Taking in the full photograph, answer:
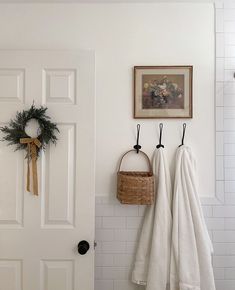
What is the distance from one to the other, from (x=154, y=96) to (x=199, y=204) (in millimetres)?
696

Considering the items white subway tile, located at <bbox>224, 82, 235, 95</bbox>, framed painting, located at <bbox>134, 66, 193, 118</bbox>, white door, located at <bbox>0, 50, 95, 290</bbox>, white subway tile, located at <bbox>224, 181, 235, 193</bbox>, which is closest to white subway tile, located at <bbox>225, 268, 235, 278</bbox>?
white subway tile, located at <bbox>224, 181, 235, 193</bbox>

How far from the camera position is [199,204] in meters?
1.30

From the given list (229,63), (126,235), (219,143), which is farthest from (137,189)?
(229,63)

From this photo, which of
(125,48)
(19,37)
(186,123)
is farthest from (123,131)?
(19,37)

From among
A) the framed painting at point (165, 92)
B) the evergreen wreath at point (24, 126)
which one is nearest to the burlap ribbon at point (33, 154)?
the evergreen wreath at point (24, 126)

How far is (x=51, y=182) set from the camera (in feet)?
4.28

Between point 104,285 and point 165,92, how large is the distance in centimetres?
125

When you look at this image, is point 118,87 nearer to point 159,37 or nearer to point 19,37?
point 159,37

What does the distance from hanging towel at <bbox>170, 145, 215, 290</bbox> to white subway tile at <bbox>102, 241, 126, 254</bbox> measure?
30cm

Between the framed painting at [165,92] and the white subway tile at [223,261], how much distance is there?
0.89 meters

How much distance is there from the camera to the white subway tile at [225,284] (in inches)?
54.6

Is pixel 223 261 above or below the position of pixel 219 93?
below

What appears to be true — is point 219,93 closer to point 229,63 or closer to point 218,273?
point 229,63

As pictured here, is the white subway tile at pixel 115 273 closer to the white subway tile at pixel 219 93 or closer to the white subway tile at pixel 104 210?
the white subway tile at pixel 104 210
